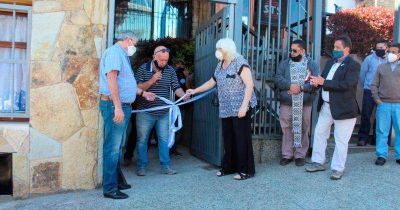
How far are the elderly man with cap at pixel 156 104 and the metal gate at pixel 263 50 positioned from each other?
743 millimetres

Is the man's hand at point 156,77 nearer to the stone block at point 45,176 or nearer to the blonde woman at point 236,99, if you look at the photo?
the blonde woman at point 236,99

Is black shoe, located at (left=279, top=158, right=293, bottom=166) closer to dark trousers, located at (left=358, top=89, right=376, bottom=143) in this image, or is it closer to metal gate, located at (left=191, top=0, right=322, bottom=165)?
metal gate, located at (left=191, top=0, right=322, bottom=165)

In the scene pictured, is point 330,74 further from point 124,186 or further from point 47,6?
point 47,6

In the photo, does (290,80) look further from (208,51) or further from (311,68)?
(208,51)

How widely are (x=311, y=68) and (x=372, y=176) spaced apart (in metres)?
1.65

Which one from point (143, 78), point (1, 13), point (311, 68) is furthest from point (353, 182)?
point (1, 13)

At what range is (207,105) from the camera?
709 cm

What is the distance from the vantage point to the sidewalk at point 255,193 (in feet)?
16.5

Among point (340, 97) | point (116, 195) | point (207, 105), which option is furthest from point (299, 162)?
Result: point (116, 195)

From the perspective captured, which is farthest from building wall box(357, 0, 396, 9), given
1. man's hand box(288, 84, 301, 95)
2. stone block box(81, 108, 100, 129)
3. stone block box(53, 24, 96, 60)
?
stone block box(81, 108, 100, 129)

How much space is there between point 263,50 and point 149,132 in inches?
83.4

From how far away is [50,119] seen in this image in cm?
545

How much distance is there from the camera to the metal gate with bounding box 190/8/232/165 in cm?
662

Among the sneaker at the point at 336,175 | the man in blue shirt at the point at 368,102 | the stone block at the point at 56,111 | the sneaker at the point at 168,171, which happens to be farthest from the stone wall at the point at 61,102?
the man in blue shirt at the point at 368,102
